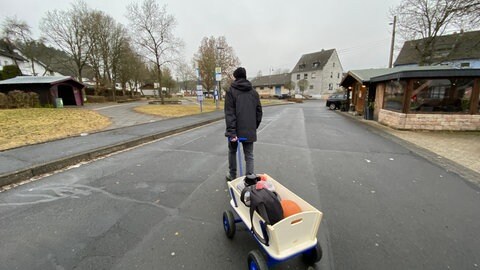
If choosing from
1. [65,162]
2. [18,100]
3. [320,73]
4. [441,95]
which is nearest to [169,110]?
[18,100]

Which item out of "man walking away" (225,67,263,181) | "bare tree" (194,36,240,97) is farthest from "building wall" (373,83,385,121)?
"bare tree" (194,36,240,97)

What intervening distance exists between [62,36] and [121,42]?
6.61m

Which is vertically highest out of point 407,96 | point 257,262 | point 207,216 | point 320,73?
point 320,73

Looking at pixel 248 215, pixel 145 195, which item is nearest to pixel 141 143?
pixel 145 195

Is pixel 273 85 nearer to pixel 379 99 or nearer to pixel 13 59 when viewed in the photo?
pixel 379 99

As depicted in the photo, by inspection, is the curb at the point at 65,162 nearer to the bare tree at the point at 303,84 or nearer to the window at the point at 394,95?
the window at the point at 394,95

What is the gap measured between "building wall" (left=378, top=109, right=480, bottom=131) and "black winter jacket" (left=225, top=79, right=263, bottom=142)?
32.1 feet

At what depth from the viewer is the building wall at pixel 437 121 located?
9.14 metres

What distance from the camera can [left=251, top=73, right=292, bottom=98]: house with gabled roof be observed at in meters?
57.4

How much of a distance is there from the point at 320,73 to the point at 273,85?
13.8m

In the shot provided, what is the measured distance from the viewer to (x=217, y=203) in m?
3.15

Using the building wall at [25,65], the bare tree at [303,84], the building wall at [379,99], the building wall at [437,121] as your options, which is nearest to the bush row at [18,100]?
the building wall at [437,121]

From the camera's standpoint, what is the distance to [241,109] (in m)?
3.34

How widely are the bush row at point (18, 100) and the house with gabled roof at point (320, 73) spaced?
Answer: 48.8 m
